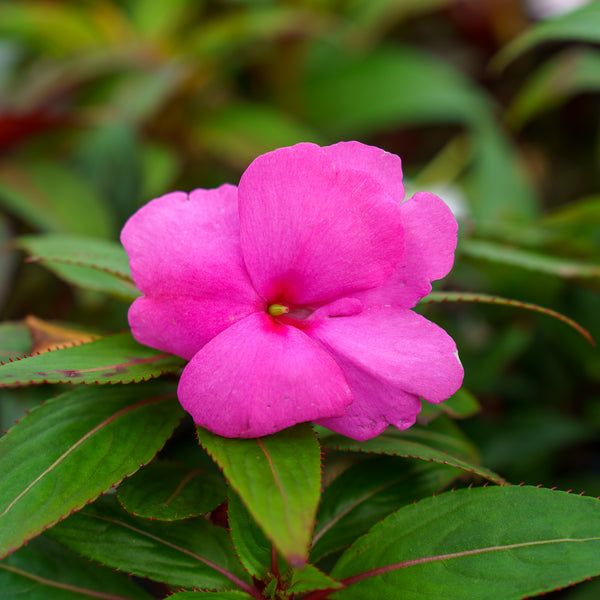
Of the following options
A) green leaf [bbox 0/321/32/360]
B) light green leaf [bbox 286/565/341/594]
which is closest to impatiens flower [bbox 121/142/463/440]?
light green leaf [bbox 286/565/341/594]

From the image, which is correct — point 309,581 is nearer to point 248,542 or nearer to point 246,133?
point 248,542

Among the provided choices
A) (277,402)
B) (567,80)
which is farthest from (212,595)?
(567,80)

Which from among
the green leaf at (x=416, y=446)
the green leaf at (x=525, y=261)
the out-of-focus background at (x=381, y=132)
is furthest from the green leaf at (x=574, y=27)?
the green leaf at (x=416, y=446)

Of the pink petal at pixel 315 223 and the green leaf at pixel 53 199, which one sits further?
the green leaf at pixel 53 199

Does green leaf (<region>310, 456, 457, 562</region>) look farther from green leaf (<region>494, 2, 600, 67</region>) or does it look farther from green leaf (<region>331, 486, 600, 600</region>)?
green leaf (<region>494, 2, 600, 67</region>)

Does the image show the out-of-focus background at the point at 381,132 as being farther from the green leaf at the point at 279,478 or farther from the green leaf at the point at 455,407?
the green leaf at the point at 279,478

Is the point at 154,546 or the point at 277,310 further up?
the point at 277,310
